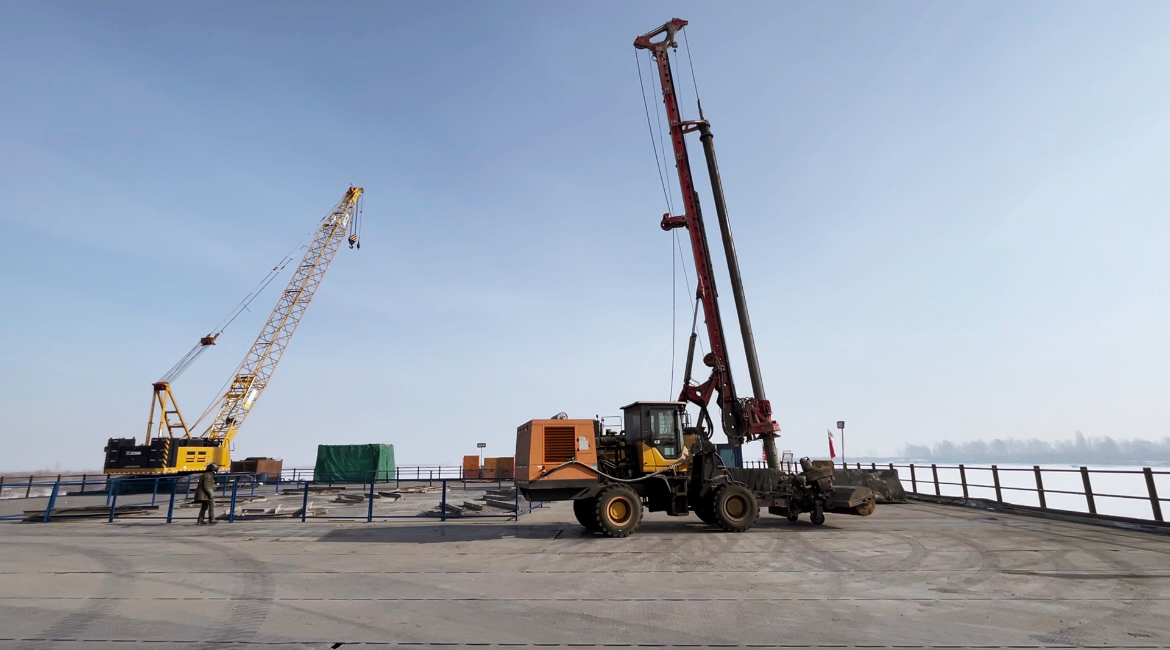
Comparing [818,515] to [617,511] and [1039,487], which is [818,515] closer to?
[617,511]

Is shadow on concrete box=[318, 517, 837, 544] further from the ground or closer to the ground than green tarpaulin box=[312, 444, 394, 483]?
closer to the ground

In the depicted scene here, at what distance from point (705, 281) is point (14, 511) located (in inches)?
1036

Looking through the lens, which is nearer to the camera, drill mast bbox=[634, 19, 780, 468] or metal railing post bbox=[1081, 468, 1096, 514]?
metal railing post bbox=[1081, 468, 1096, 514]

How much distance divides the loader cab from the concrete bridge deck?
5.84 feet

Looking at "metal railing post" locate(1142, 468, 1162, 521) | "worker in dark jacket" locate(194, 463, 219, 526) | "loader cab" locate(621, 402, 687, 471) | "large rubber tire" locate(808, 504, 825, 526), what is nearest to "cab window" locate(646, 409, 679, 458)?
"loader cab" locate(621, 402, 687, 471)

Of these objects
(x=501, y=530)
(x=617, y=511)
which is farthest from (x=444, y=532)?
(x=617, y=511)

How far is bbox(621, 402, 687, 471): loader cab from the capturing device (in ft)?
46.0

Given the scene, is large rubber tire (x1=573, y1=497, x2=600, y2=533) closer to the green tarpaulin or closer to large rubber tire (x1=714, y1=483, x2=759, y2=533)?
large rubber tire (x1=714, y1=483, x2=759, y2=533)

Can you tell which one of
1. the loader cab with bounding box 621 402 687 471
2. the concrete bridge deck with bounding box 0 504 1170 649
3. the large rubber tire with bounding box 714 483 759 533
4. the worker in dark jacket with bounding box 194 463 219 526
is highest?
the loader cab with bounding box 621 402 687 471

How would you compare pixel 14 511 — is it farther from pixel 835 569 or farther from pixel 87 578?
A: pixel 835 569

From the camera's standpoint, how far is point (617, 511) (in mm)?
13328

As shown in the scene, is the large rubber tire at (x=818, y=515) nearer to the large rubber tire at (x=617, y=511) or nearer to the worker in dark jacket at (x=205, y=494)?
the large rubber tire at (x=617, y=511)

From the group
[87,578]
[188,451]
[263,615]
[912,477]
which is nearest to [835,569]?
[263,615]

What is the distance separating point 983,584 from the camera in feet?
26.0
